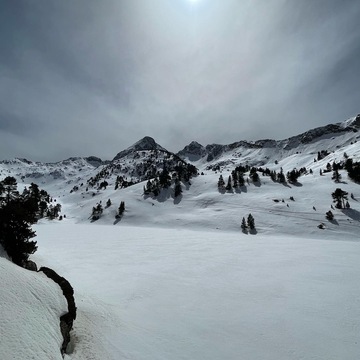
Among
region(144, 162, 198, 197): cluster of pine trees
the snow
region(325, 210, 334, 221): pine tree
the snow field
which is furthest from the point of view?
region(144, 162, 198, 197): cluster of pine trees

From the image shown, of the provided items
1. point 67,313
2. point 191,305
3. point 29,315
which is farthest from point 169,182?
point 29,315

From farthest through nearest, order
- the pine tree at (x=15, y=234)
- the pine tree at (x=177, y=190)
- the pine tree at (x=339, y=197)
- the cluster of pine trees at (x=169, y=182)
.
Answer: the cluster of pine trees at (x=169, y=182), the pine tree at (x=177, y=190), the pine tree at (x=339, y=197), the pine tree at (x=15, y=234)

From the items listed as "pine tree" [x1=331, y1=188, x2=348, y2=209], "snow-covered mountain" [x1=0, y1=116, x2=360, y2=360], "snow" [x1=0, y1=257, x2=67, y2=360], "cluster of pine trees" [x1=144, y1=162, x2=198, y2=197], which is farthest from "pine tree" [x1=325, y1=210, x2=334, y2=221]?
"snow" [x1=0, y1=257, x2=67, y2=360]

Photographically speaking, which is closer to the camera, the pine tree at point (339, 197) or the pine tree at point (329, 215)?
the pine tree at point (329, 215)

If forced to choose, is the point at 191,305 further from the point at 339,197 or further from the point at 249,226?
the point at 339,197

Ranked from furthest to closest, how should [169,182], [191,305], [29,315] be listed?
[169,182] < [191,305] < [29,315]

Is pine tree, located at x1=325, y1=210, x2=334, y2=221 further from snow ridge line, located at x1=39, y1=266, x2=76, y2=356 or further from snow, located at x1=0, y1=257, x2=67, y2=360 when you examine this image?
snow, located at x1=0, y1=257, x2=67, y2=360

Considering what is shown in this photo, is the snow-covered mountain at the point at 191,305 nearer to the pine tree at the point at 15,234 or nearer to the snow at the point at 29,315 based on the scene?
the snow at the point at 29,315

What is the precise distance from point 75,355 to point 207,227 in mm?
85452

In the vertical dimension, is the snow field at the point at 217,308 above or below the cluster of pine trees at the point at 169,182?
below

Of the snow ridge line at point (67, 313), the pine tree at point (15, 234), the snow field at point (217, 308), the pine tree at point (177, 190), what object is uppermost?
the pine tree at point (177, 190)

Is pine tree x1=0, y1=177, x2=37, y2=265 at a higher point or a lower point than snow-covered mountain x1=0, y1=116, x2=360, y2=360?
higher

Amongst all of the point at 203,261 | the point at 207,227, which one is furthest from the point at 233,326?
the point at 207,227

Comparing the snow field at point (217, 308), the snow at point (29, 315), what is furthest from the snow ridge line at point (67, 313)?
the snow field at point (217, 308)
